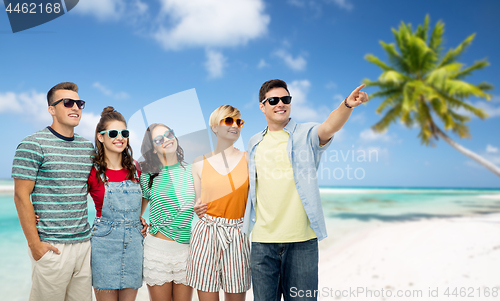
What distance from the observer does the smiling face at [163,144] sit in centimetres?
323

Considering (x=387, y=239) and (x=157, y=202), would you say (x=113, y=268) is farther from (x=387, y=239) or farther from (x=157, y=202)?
(x=387, y=239)

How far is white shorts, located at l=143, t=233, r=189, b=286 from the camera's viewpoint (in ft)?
9.62

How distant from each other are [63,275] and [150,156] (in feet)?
4.42

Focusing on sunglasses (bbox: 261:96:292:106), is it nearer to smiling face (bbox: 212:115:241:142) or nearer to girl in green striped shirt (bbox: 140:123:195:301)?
smiling face (bbox: 212:115:241:142)

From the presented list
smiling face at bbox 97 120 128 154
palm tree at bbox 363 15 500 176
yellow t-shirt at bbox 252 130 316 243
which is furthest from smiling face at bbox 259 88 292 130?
palm tree at bbox 363 15 500 176

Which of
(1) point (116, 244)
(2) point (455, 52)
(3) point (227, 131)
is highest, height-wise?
(2) point (455, 52)

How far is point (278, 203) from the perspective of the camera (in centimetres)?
271

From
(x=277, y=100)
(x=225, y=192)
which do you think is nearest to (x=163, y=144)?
(x=225, y=192)

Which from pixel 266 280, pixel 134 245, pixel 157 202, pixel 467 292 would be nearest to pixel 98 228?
pixel 134 245

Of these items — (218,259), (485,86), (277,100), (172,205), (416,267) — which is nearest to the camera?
(218,259)

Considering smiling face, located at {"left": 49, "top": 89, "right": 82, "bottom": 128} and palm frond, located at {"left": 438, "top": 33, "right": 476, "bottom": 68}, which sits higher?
palm frond, located at {"left": 438, "top": 33, "right": 476, "bottom": 68}

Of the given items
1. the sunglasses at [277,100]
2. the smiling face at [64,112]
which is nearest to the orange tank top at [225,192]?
the sunglasses at [277,100]

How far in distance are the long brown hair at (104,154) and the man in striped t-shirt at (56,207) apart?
3.8 inches

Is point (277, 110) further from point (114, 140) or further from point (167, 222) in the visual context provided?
point (114, 140)
